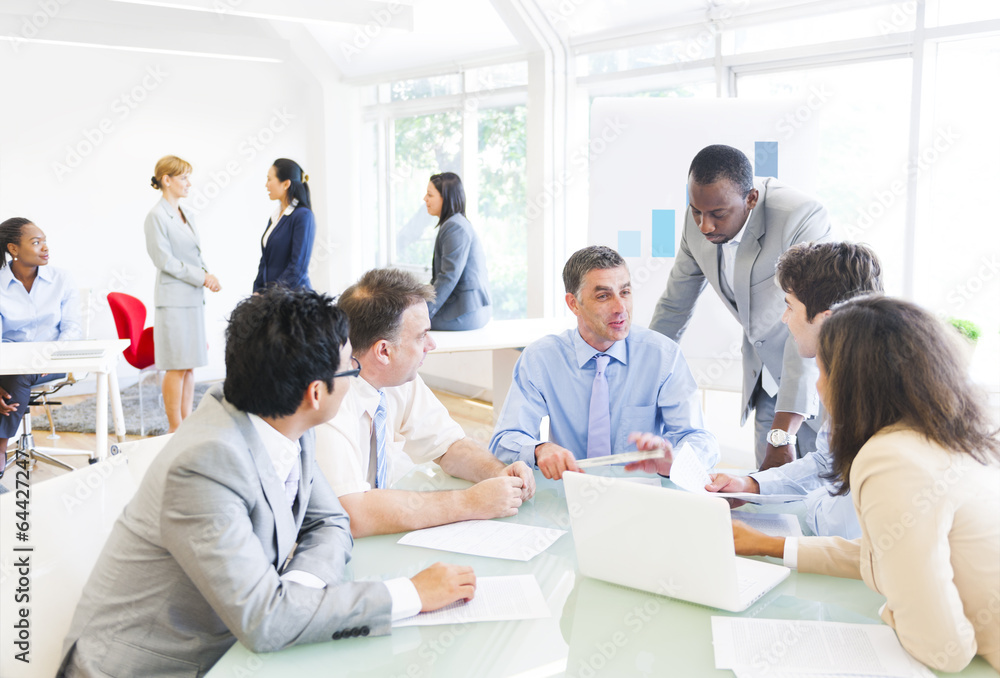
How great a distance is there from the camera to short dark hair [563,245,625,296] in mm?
2332

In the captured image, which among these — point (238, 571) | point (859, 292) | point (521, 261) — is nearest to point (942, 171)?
point (859, 292)

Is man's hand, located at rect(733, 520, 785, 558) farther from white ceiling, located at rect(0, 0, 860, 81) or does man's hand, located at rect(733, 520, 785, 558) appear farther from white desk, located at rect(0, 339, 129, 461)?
white ceiling, located at rect(0, 0, 860, 81)

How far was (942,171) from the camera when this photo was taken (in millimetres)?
3904

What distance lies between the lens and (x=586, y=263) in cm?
235

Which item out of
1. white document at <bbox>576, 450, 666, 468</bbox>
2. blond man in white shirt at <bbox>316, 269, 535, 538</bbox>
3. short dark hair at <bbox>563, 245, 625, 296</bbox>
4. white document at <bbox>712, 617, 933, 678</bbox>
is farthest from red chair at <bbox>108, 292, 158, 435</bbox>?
white document at <bbox>712, 617, 933, 678</bbox>

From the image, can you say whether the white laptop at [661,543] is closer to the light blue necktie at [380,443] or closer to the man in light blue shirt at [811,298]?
the man in light blue shirt at [811,298]

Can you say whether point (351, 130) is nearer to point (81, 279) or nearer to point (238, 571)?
point (81, 279)

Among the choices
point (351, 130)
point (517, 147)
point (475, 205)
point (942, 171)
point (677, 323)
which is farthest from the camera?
point (351, 130)

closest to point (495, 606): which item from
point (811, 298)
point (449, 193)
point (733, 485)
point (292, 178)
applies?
point (733, 485)

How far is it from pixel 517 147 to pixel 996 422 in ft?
16.2

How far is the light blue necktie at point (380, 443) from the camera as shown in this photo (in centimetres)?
Result: 208

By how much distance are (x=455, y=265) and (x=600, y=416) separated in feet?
6.91

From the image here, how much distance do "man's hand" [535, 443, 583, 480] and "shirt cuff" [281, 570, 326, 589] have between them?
76 centimetres

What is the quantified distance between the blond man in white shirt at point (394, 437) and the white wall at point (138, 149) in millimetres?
5034
